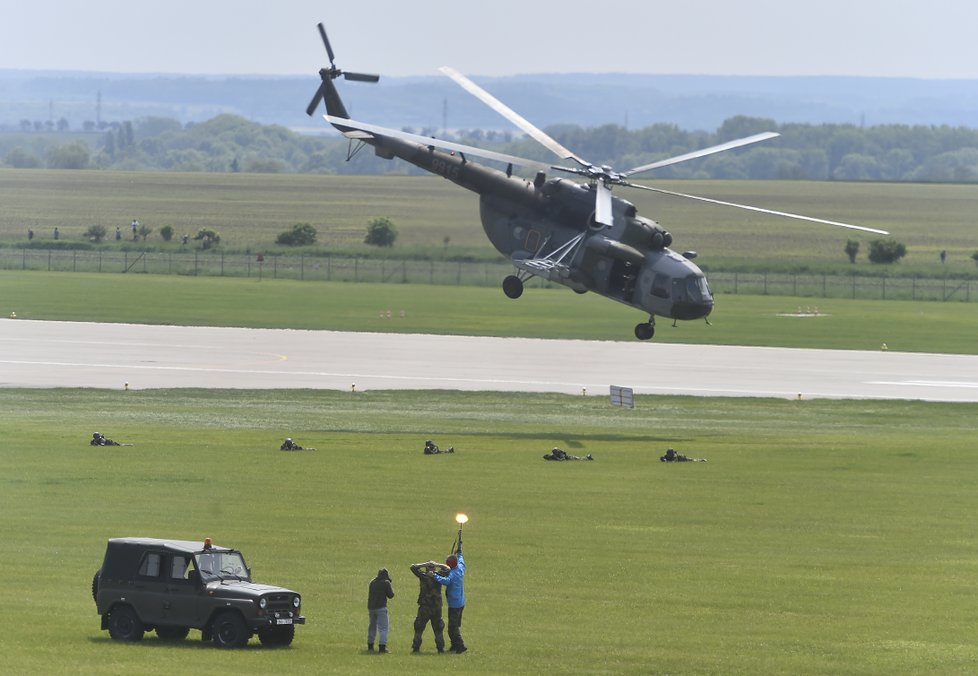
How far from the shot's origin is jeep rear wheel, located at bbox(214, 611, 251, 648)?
3036 centimetres

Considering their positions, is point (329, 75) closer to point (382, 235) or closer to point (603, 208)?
point (603, 208)

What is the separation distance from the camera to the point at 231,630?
30.5 meters

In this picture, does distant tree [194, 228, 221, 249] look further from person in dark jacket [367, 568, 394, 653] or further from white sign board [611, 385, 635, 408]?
person in dark jacket [367, 568, 394, 653]

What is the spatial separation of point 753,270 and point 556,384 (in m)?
86.8

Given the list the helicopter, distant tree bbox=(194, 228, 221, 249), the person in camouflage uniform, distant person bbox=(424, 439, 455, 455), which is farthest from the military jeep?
distant tree bbox=(194, 228, 221, 249)

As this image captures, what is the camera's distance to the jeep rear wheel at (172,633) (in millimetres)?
31203

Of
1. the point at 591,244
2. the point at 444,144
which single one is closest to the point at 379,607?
the point at 444,144

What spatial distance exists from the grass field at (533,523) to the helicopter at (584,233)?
5660 millimetres

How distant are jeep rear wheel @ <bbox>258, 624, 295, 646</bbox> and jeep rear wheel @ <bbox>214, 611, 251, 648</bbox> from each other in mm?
380

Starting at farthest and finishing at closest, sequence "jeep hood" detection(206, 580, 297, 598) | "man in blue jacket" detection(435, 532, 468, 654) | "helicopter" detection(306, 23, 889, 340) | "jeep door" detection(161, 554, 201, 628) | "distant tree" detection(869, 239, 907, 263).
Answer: "distant tree" detection(869, 239, 907, 263)
"helicopter" detection(306, 23, 889, 340)
"jeep door" detection(161, 554, 201, 628)
"jeep hood" detection(206, 580, 297, 598)
"man in blue jacket" detection(435, 532, 468, 654)

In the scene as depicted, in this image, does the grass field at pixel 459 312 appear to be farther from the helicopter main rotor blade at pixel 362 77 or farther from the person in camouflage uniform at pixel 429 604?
the person in camouflage uniform at pixel 429 604

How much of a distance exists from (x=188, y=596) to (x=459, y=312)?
301 ft

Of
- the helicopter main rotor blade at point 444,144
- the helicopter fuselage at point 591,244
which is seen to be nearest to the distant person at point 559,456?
the helicopter main rotor blade at point 444,144

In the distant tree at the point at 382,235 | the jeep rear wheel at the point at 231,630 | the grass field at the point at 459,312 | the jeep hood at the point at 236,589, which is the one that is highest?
the distant tree at the point at 382,235
